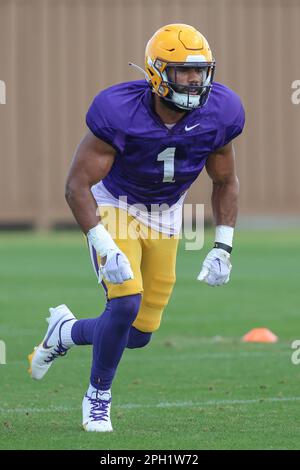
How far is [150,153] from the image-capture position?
4.89 meters

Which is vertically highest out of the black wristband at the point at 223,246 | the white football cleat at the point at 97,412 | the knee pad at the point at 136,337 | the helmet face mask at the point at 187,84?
the helmet face mask at the point at 187,84

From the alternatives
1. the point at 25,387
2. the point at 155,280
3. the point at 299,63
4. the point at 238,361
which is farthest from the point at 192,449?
the point at 299,63

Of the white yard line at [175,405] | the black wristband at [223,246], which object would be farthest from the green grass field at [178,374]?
the black wristband at [223,246]

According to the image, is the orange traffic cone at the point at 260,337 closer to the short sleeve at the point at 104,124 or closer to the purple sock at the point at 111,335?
the purple sock at the point at 111,335

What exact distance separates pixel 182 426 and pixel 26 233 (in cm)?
1564

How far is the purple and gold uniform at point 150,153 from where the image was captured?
4797 mm

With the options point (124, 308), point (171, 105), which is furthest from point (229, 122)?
point (124, 308)

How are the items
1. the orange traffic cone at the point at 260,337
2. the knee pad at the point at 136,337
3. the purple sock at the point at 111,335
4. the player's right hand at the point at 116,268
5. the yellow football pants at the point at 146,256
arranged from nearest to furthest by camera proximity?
1. the player's right hand at the point at 116,268
2. the purple sock at the point at 111,335
3. the yellow football pants at the point at 146,256
4. the knee pad at the point at 136,337
5. the orange traffic cone at the point at 260,337

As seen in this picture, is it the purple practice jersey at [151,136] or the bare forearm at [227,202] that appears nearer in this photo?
the purple practice jersey at [151,136]

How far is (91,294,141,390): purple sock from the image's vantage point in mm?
4727

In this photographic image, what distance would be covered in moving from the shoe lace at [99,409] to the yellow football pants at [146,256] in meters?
0.49

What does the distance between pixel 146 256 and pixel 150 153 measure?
510mm

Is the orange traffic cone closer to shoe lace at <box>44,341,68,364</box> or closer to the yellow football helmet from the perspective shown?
shoe lace at <box>44,341,68,364</box>
